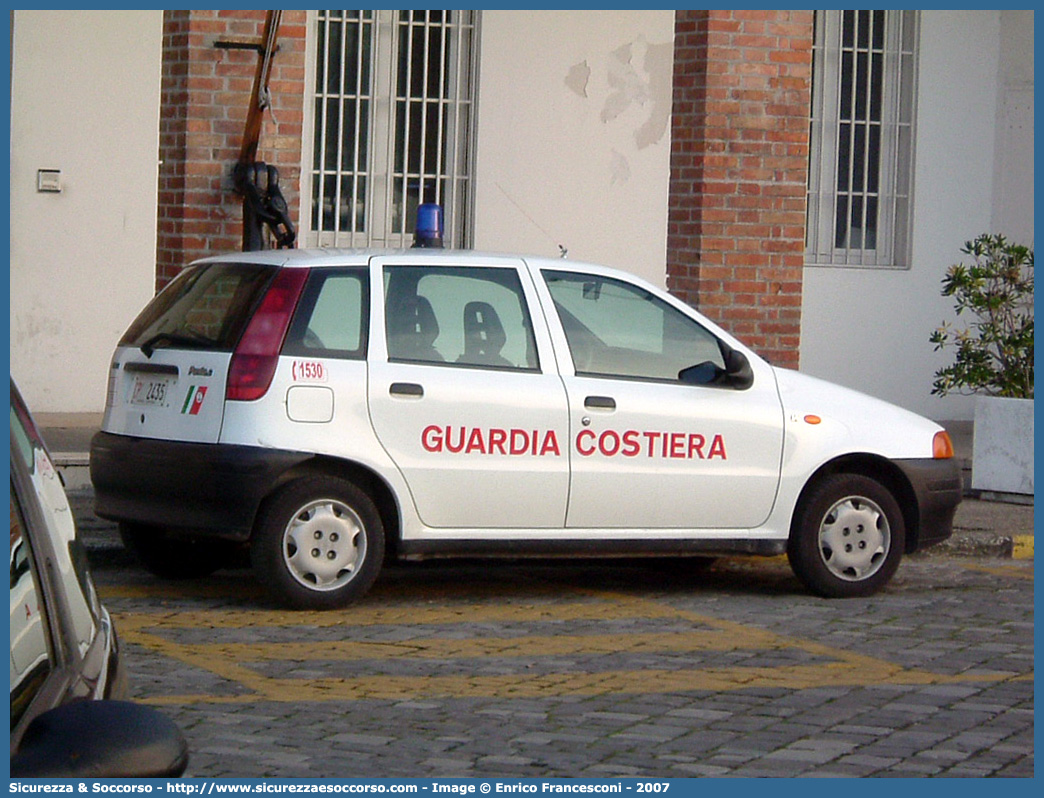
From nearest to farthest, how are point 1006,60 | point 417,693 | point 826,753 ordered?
1. point 826,753
2. point 417,693
3. point 1006,60

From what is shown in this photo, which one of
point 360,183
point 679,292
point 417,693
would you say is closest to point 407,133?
point 360,183

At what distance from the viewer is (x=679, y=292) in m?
12.8

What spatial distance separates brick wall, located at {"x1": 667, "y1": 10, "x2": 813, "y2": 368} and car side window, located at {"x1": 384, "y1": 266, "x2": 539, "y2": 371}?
13.2 feet

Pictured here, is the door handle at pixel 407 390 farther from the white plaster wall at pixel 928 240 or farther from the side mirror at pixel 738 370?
the white plaster wall at pixel 928 240

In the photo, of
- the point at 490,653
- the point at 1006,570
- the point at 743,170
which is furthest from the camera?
the point at 743,170

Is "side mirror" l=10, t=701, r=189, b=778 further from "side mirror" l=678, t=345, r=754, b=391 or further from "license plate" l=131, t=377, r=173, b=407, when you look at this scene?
"side mirror" l=678, t=345, r=754, b=391

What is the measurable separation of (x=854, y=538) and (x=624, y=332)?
1581 millimetres

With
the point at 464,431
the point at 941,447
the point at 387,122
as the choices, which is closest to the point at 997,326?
the point at 941,447

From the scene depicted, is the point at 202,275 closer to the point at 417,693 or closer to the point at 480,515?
the point at 480,515

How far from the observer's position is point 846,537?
9.14m

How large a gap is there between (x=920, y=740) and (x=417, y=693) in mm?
1835

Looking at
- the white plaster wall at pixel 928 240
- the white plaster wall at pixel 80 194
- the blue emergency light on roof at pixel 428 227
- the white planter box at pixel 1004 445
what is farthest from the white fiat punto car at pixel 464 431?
the white plaster wall at pixel 928 240

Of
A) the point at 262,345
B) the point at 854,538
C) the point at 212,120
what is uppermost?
the point at 212,120

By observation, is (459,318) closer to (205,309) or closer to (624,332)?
(624,332)
